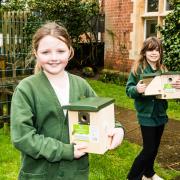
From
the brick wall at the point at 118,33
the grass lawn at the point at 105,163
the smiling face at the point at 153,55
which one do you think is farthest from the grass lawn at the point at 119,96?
the smiling face at the point at 153,55

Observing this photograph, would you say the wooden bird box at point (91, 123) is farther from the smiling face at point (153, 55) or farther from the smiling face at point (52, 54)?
the smiling face at point (153, 55)

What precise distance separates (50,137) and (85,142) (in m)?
0.23

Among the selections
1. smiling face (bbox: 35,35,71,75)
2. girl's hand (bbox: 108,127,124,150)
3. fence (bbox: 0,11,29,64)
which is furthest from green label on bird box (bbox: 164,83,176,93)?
fence (bbox: 0,11,29,64)

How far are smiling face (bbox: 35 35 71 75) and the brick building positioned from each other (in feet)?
25.7

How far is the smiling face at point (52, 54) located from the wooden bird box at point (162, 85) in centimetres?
158

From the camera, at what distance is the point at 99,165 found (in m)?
A: 4.75

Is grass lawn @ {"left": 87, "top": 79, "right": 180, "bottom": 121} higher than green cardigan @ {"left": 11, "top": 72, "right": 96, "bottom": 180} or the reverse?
the reverse

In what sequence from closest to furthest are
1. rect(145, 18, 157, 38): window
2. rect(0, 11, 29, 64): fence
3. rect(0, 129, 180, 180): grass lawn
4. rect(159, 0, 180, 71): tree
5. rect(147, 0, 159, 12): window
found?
1. rect(0, 129, 180, 180): grass lawn
2. rect(0, 11, 29, 64): fence
3. rect(159, 0, 180, 71): tree
4. rect(147, 0, 159, 12): window
5. rect(145, 18, 157, 38): window

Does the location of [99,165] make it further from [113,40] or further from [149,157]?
[113,40]

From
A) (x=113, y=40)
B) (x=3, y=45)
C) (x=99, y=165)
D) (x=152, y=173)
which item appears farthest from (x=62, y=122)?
(x=113, y=40)

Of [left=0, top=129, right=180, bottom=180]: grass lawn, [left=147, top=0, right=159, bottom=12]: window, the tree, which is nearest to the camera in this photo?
[left=0, top=129, right=180, bottom=180]: grass lawn

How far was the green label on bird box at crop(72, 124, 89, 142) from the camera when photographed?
6.69 feet

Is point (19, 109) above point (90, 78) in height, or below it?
above

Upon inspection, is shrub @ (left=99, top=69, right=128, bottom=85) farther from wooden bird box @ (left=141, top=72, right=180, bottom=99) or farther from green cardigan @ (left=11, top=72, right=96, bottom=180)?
green cardigan @ (left=11, top=72, right=96, bottom=180)
